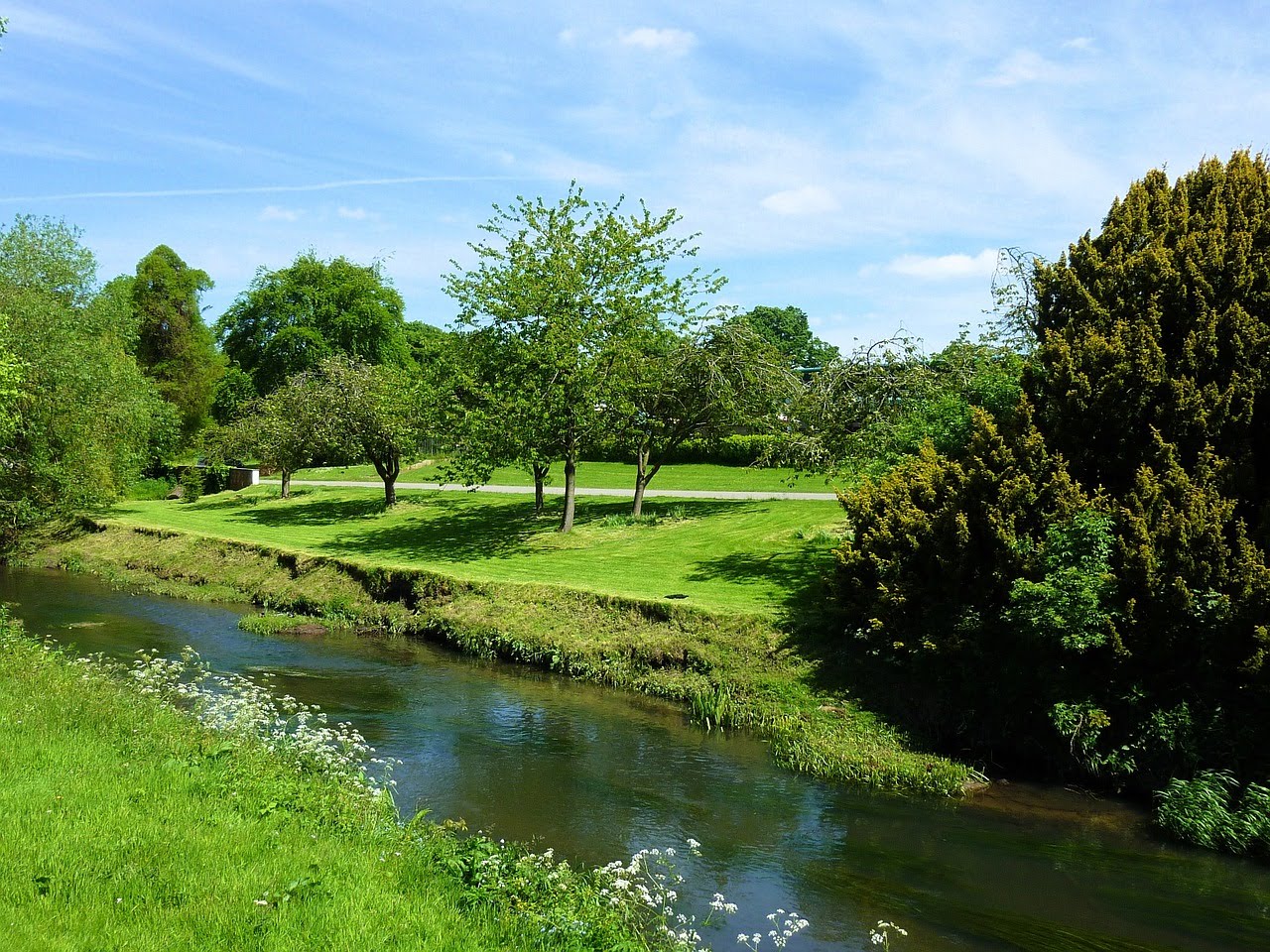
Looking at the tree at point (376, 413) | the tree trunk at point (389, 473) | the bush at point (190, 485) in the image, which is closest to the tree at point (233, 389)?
the bush at point (190, 485)

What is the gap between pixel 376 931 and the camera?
7672 mm

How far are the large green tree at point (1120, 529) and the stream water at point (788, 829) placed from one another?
6.08 feet

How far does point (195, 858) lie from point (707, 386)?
26894 millimetres

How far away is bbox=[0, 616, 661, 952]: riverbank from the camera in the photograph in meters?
7.48

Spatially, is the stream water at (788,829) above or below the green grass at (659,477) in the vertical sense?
below

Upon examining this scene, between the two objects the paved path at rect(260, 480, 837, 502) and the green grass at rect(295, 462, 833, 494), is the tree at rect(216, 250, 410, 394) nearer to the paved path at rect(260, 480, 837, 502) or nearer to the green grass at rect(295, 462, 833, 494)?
the green grass at rect(295, 462, 833, 494)

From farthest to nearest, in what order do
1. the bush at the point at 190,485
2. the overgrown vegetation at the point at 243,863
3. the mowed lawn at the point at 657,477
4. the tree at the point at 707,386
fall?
the bush at the point at 190,485
the mowed lawn at the point at 657,477
the tree at the point at 707,386
the overgrown vegetation at the point at 243,863

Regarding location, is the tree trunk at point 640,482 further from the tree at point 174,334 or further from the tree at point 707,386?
the tree at point 174,334

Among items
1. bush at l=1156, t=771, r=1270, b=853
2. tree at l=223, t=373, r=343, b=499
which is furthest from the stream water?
tree at l=223, t=373, r=343, b=499

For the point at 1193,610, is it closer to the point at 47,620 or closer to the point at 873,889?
the point at 873,889

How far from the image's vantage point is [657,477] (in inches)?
2051

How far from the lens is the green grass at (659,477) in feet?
152

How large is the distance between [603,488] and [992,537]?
101 ft

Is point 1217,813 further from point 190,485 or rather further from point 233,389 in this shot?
point 233,389
